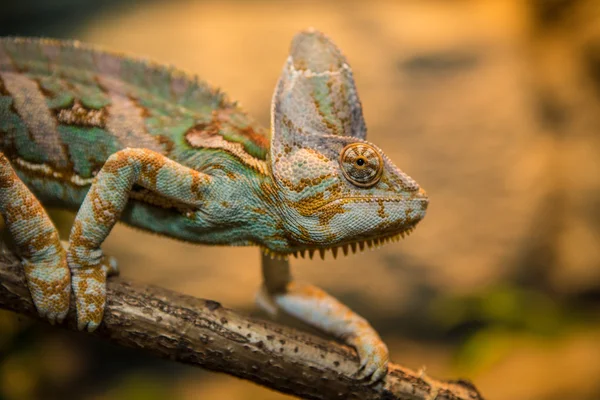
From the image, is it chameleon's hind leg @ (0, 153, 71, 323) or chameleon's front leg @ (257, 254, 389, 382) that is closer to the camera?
chameleon's hind leg @ (0, 153, 71, 323)

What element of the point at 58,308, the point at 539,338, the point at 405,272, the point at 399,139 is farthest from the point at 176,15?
the point at 539,338

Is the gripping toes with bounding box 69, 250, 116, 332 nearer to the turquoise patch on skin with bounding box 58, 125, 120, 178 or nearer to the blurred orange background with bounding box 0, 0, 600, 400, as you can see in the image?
the turquoise patch on skin with bounding box 58, 125, 120, 178

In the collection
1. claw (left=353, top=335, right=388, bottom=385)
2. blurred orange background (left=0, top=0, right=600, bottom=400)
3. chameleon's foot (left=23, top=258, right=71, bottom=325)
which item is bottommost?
chameleon's foot (left=23, top=258, right=71, bottom=325)

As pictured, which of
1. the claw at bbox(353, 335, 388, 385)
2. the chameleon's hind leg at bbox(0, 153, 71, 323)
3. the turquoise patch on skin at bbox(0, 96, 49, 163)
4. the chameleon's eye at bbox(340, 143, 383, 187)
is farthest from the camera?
the claw at bbox(353, 335, 388, 385)

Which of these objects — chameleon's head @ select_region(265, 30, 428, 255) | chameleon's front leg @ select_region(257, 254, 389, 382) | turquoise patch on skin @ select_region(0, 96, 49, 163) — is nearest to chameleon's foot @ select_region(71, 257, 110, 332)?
turquoise patch on skin @ select_region(0, 96, 49, 163)

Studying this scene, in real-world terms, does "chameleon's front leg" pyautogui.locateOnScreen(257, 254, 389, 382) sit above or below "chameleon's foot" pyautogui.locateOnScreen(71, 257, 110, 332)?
above

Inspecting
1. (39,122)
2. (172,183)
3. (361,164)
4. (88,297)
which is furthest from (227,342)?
(39,122)

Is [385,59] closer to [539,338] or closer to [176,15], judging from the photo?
[176,15]
